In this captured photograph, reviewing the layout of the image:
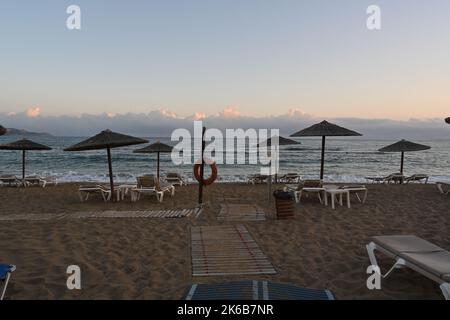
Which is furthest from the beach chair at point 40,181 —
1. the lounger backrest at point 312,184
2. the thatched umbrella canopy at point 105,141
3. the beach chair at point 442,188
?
the beach chair at point 442,188

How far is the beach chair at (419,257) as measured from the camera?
3.13 meters

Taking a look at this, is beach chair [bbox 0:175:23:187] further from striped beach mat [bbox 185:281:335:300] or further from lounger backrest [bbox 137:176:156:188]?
striped beach mat [bbox 185:281:335:300]

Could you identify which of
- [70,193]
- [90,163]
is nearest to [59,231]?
[70,193]

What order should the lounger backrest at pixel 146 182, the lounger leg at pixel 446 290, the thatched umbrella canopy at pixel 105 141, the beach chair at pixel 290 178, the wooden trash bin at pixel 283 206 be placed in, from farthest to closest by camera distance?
the beach chair at pixel 290 178 → the lounger backrest at pixel 146 182 → the thatched umbrella canopy at pixel 105 141 → the wooden trash bin at pixel 283 206 → the lounger leg at pixel 446 290

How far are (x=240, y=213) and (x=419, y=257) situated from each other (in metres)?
4.32

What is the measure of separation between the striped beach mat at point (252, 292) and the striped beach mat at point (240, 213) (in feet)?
12.3

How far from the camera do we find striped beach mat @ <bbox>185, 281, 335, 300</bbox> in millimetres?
3016

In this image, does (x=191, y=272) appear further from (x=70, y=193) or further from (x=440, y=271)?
(x=70, y=193)

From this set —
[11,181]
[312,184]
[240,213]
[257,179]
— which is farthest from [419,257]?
[11,181]

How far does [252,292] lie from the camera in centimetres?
307

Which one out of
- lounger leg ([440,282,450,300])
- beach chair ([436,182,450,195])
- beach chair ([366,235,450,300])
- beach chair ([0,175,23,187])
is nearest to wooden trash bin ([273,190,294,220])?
beach chair ([366,235,450,300])

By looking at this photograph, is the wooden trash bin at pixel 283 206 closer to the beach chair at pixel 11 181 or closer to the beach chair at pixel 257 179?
the beach chair at pixel 257 179

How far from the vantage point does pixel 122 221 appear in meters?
6.89

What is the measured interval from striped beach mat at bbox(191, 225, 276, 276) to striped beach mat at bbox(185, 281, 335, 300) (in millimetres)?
812
